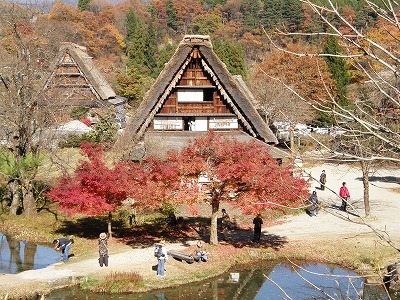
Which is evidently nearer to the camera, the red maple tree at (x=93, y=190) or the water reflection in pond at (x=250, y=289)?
the water reflection in pond at (x=250, y=289)

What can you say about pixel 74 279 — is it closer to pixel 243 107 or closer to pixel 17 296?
pixel 17 296

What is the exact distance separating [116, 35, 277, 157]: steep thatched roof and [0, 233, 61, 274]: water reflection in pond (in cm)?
638

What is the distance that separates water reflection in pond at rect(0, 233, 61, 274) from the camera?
1808 centimetres

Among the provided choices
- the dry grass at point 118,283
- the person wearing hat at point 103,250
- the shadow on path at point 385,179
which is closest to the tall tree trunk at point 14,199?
the person wearing hat at point 103,250

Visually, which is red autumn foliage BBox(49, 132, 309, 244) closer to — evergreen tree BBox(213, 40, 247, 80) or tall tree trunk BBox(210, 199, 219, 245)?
tall tree trunk BBox(210, 199, 219, 245)

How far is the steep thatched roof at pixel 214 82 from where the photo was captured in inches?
991

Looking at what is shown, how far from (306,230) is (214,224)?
4453mm

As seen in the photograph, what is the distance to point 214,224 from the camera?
62.2ft

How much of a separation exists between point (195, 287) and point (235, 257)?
2578mm


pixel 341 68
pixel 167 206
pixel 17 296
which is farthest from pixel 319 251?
pixel 341 68

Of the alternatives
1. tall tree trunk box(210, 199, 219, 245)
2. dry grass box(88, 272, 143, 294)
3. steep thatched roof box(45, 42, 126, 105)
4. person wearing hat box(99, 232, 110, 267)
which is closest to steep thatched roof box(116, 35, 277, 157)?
tall tree trunk box(210, 199, 219, 245)

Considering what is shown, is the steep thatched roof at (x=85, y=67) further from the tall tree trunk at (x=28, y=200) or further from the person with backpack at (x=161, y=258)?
the person with backpack at (x=161, y=258)

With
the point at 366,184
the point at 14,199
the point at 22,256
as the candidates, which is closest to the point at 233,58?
the point at 366,184

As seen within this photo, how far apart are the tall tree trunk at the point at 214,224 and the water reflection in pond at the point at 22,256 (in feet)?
17.4
